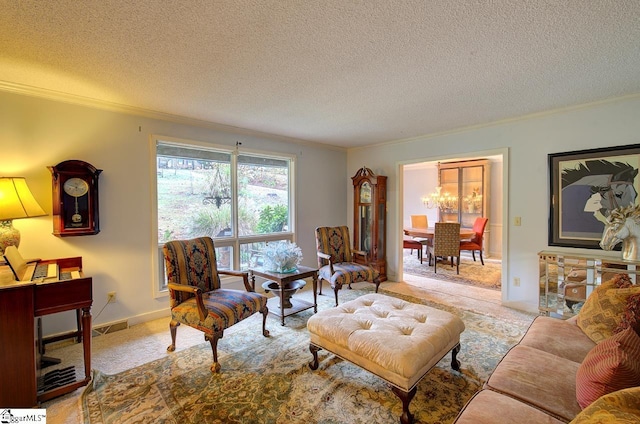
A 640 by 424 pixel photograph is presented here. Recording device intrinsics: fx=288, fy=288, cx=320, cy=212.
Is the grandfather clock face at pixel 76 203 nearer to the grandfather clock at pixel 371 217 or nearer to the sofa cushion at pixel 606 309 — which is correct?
the grandfather clock at pixel 371 217

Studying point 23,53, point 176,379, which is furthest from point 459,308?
point 23,53

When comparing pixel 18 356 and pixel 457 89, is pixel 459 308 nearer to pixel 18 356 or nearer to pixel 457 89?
pixel 457 89

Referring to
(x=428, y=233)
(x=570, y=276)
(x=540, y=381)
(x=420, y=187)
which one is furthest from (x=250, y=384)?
(x=420, y=187)

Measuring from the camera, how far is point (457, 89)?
103 inches

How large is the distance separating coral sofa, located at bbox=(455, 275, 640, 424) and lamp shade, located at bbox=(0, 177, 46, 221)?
10.2 ft

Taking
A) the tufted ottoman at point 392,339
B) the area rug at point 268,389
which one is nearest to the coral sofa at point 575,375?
the tufted ottoman at point 392,339

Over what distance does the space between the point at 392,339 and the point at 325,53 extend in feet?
6.50

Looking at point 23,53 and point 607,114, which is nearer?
point 23,53

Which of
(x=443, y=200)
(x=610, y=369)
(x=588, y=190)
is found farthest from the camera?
(x=443, y=200)

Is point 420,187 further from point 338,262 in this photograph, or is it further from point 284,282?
point 284,282

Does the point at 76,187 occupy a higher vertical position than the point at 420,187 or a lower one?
lower

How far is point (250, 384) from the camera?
209 centimetres

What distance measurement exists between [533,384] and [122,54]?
3.12 m

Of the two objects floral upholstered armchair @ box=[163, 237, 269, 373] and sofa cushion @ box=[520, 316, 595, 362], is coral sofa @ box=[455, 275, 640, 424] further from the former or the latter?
floral upholstered armchair @ box=[163, 237, 269, 373]
